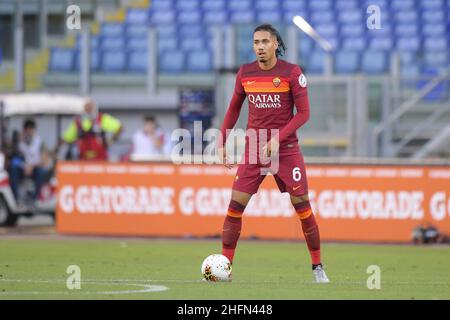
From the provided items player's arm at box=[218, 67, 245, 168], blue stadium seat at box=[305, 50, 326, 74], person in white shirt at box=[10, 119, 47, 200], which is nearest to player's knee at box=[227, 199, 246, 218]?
player's arm at box=[218, 67, 245, 168]

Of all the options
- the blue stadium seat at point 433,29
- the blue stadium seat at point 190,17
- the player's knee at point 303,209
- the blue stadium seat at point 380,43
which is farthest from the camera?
the blue stadium seat at point 190,17

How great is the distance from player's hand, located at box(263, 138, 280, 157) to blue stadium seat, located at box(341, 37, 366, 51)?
1797 centimetres

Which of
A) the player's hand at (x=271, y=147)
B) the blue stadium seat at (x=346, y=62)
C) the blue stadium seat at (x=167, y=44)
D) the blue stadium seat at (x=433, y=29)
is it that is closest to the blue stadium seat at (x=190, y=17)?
the blue stadium seat at (x=167, y=44)

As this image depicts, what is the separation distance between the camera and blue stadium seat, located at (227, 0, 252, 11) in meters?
30.8

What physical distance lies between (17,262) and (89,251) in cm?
247

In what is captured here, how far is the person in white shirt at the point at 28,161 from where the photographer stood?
2297cm

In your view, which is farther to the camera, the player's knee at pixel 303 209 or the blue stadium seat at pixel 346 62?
the blue stadium seat at pixel 346 62

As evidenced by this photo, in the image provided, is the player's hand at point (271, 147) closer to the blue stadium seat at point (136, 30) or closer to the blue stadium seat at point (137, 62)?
the blue stadium seat at point (137, 62)

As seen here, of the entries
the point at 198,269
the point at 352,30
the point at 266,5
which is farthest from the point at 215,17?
the point at 198,269

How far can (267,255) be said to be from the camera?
16.5 m

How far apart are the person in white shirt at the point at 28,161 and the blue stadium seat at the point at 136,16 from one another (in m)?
8.23

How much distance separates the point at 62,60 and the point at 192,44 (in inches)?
122
